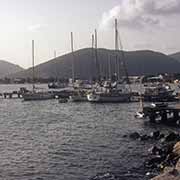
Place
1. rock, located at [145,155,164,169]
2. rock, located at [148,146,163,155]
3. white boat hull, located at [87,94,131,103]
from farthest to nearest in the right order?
1. white boat hull, located at [87,94,131,103]
2. rock, located at [148,146,163,155]
3. rock, located at [145,155,164,169]

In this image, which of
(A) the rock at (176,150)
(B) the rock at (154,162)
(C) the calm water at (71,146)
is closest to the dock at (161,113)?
(C) the calm water at (71,146)

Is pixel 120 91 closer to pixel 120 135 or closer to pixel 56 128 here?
pixel 56 128

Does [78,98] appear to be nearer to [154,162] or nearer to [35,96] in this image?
[35,96]

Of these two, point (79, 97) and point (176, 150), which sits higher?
point (79, 97)

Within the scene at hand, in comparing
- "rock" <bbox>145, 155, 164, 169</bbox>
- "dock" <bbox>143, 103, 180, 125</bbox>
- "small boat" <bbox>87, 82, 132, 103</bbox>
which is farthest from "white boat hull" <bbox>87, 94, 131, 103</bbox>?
"rock" <bbox>145, 155, 164, 169</bbox>

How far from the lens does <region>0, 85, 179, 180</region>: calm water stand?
1364 inches

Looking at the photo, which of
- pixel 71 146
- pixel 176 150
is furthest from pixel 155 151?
pixel 71 146

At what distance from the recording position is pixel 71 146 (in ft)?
152

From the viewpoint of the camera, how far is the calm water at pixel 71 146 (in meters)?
34.7

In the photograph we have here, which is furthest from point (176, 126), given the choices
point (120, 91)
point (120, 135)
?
point (120, 91)

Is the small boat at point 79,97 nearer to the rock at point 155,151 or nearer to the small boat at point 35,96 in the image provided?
the small boat at point 35,96

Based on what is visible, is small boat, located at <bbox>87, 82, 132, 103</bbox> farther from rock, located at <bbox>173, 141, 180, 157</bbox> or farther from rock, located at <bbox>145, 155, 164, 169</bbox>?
rock, located at <bbox>145, 155, 164, 169</bbox>

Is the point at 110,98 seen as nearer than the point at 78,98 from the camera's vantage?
Yes

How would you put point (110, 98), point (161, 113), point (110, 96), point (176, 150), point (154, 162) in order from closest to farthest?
point (154, 162)
point (176, 150)
point (161, 113)
point (110, 98)
point (110, 96)
